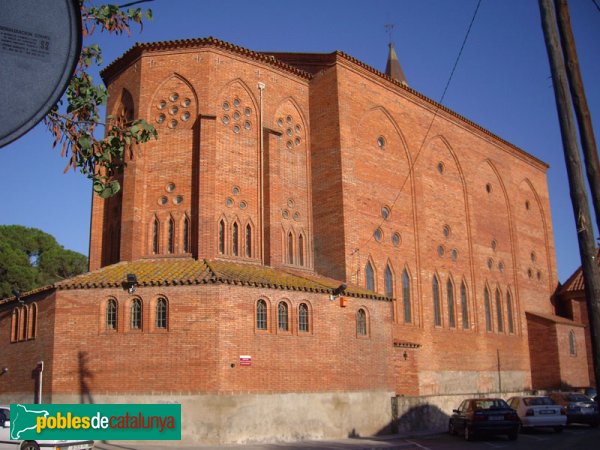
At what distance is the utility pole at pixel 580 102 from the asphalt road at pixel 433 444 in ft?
32.0

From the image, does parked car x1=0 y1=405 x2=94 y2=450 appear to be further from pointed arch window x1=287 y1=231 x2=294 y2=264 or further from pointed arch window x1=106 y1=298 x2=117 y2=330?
pointed arch window x1=287 y1=231 x2=294 y2=264

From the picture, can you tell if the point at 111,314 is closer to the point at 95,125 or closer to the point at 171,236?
the point at 171,236

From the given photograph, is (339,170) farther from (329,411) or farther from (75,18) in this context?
(75,18)

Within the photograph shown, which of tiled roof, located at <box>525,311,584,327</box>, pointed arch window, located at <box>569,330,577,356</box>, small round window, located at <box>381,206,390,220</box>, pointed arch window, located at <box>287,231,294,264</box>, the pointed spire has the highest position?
the pointed spire

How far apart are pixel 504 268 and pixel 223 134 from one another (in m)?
18.9

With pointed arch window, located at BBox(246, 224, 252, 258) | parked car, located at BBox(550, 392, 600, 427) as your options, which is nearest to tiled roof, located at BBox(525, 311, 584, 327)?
parked car, located at BBox(550, 392, 600, 427)

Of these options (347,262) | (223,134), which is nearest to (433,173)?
(347,262)

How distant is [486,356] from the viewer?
1195 inches

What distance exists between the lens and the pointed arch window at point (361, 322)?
20500mm

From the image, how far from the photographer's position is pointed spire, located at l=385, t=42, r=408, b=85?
1764 inches

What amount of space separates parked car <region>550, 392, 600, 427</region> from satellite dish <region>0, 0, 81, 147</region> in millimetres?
24696

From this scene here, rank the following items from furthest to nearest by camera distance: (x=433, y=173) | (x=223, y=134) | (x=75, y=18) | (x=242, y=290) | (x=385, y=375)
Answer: (x=433, y=173), (x=223, y=134), (x=385, y=375), (x=242, y=290), (x=75, y=18)

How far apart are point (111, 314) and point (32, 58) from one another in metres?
16.7

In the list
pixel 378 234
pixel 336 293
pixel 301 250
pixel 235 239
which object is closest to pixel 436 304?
pixel 378 234
